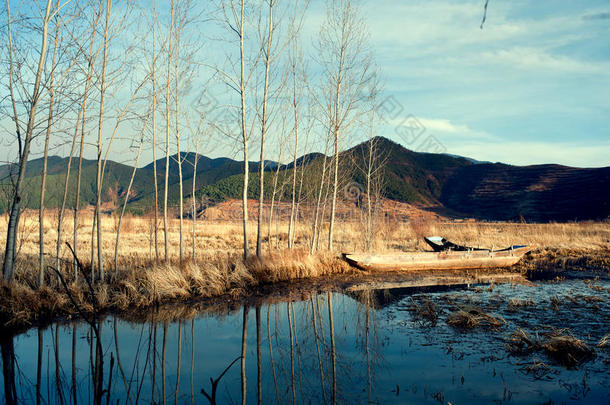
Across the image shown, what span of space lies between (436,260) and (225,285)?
782 cm

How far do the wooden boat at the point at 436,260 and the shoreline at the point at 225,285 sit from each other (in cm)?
27

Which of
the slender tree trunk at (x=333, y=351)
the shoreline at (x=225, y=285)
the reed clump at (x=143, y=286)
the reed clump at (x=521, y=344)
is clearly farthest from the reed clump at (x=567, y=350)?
the reed clump at (x=143, y=286)

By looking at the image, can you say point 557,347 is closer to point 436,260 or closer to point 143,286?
point 143,286

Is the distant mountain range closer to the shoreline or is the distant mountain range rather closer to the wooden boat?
the wooden boat

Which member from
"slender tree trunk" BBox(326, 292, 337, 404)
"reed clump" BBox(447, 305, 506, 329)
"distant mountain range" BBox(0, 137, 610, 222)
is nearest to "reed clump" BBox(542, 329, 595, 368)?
"reed clump" BBox(447, 305, 506, 329)

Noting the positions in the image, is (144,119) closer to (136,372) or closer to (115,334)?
(115,334)

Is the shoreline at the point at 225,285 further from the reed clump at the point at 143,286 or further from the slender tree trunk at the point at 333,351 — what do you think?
the slender tree trunk at the point at 333,351

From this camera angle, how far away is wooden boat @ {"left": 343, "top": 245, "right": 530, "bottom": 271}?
43.9ft

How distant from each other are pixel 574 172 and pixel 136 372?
3473 inches

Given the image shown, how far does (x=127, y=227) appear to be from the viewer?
26.1 metres

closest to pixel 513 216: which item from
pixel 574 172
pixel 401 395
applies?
pixel 574 172

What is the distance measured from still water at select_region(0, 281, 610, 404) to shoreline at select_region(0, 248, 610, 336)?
514 millimetres

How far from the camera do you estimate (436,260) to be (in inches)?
566

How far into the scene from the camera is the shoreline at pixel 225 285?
25.4 feet
